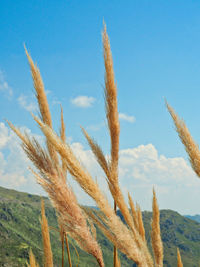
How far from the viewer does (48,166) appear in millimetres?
1923

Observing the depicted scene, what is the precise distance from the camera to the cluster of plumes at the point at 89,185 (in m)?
1.52

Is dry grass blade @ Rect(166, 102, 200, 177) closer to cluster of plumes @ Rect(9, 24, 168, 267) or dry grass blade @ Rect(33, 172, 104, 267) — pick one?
cluster of plumes @ Rect(9, 24, 168, 267)

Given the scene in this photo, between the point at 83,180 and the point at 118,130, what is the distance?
1.02 meters

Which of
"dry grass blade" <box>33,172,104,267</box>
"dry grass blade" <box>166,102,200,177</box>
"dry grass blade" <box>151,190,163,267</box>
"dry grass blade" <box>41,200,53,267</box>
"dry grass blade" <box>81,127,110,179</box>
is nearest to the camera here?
"dry grass blade" <box>33,172,104,267</box>

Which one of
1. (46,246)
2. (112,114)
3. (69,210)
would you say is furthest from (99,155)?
(46,246)

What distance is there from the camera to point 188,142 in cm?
193

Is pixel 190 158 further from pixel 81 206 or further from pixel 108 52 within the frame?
pixel 108 52

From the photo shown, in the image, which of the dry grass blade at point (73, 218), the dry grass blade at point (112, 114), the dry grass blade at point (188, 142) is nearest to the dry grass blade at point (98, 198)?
the dry grass blade at point (73, 218)

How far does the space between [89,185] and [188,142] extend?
31.1 inches

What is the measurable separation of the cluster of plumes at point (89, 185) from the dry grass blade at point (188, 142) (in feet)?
1.80

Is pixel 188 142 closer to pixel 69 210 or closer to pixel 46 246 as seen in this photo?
pixel 69 210

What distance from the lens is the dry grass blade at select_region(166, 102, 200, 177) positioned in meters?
1.90

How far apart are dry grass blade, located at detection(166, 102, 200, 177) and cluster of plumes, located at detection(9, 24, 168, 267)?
548mm

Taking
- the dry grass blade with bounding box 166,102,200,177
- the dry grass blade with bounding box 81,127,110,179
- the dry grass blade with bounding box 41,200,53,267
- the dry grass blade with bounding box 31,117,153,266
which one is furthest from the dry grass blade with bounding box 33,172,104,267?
the dry grass blade with bounding box 41,200,53,267
